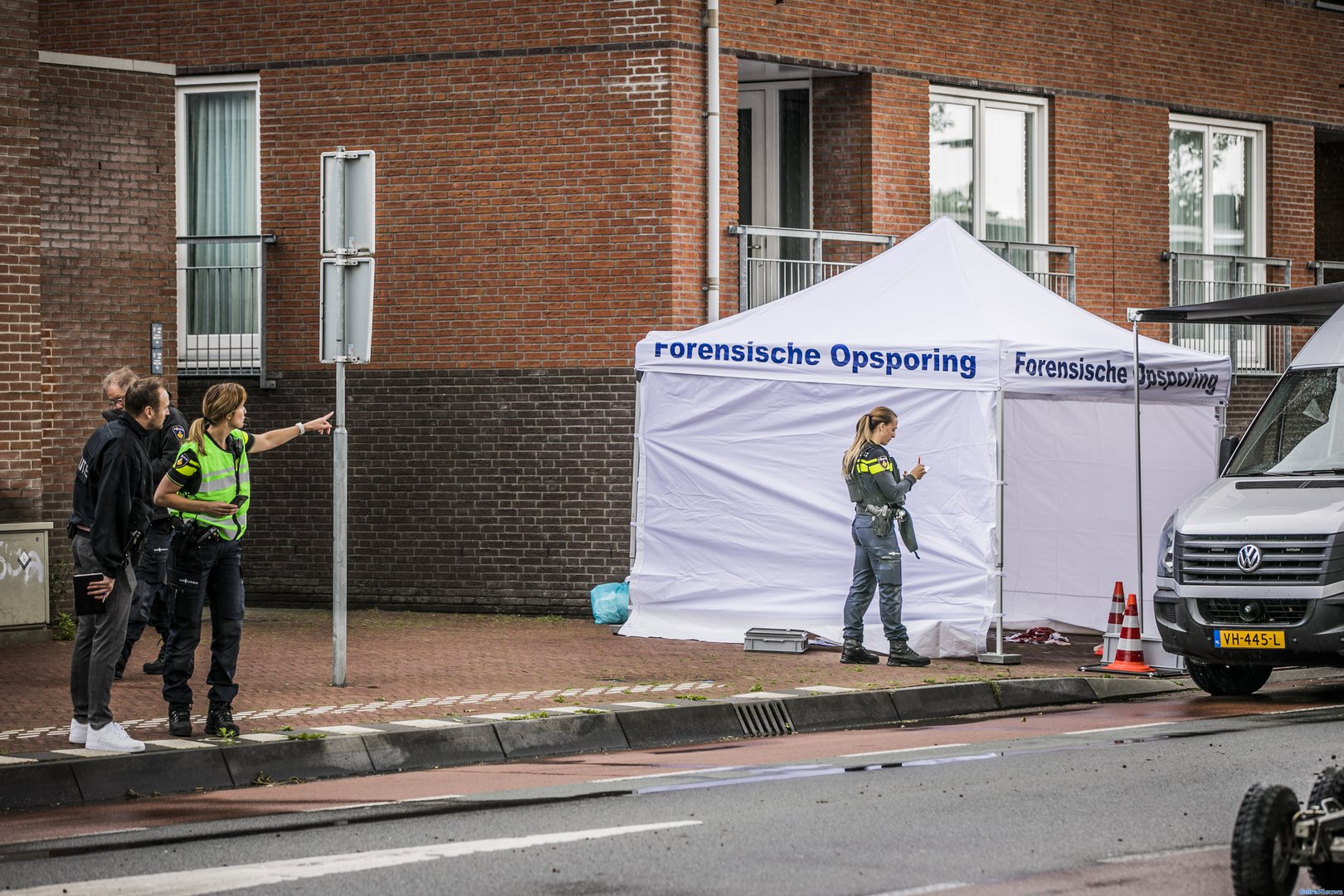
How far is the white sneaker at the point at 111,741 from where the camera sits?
31.8 feet

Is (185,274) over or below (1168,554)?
over

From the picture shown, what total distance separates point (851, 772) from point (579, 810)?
172 cm

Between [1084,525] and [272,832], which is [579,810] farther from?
[1084,525]

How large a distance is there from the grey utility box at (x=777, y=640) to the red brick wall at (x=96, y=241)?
19.4 feet

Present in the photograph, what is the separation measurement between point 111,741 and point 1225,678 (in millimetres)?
7363

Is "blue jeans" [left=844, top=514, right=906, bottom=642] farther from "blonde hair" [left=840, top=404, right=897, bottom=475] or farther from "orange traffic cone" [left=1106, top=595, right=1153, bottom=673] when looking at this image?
"orange traffic cone" [left=1106, top=595, right=1153, bottom=673]

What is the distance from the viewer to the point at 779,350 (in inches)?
593

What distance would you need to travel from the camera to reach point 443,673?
13242 mm

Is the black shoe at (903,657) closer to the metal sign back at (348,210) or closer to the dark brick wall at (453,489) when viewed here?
the dark brick wall at (453,489)

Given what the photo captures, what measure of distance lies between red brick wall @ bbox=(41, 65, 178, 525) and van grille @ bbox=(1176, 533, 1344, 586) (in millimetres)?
9265

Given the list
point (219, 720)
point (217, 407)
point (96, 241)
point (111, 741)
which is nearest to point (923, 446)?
point (217, 407)

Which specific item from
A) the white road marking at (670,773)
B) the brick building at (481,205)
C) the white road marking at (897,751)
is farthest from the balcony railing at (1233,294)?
the white road marking at (670,773)

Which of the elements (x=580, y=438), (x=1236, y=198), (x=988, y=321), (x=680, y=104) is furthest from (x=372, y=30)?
(x=1236, y=198)

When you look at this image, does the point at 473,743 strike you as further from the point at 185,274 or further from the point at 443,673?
the point at 185,274
